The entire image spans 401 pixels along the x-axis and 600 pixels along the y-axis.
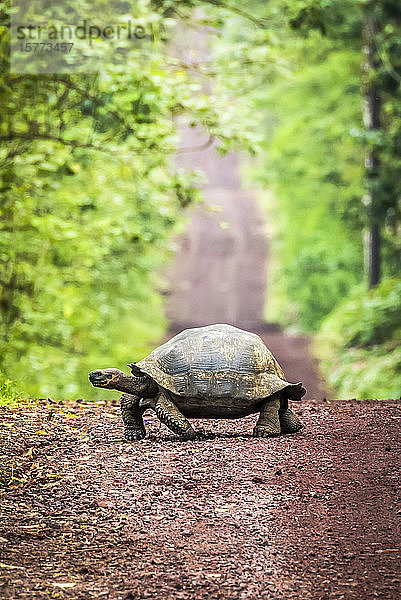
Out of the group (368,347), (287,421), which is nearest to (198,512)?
(287,421)

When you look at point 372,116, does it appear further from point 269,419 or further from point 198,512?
point 198,512

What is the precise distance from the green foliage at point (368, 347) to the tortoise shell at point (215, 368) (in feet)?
25.1

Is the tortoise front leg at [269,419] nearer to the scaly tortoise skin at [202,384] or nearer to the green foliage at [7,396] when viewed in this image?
the scaly tortoise skin at [202,384]

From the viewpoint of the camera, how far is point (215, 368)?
6.20 meters

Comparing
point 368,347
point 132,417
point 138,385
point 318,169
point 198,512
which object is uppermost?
point 318,169

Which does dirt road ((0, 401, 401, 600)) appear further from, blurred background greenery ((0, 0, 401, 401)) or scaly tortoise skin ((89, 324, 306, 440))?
blurred background greenery ((0, 0, 401, 401))

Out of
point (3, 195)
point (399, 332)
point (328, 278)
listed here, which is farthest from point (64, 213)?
point (328, 278)

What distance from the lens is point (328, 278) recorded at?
24.7 meters

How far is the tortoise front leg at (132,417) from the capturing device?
629cm

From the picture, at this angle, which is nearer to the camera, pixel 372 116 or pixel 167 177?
pixel 167 177

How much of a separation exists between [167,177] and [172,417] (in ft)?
25.4

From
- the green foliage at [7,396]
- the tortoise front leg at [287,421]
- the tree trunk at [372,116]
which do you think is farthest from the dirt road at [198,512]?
the tree trunk at [372,116]

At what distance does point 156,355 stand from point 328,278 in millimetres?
18763

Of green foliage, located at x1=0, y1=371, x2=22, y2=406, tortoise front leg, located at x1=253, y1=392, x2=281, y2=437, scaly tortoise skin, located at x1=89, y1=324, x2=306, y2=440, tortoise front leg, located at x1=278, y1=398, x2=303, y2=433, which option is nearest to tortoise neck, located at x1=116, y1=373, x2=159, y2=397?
scaly tortoise skin, located at x1=89, y1=324, x2=306, y2=440
